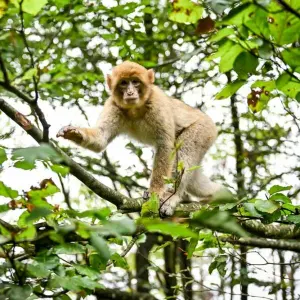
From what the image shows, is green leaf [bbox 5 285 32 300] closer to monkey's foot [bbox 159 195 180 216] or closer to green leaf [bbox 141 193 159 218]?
green leaf [bbox 141 193 159 218]

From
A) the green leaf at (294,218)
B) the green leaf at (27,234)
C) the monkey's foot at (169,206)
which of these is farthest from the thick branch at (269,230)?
the green leaf at (27,234)

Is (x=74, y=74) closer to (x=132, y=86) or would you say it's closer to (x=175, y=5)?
(x=132, y=86)

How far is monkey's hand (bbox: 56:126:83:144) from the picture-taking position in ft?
17.1

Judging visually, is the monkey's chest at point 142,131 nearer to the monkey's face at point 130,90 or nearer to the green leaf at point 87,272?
the monkey's face at point 130,90

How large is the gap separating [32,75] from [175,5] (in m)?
0.87

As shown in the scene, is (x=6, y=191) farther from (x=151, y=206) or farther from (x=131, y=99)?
(x=131, y=99)

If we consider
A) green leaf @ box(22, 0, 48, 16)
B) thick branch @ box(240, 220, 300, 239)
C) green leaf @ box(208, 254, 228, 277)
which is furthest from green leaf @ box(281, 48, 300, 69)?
thick branch @ box(240, 220, 300, 239)

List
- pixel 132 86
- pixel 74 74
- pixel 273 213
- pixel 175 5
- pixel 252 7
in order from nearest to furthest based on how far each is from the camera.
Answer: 1. pixel 252 7
2. pixel 175 5
3. pixel 273 213
4. pixel 132 86
5. pixel 74 74

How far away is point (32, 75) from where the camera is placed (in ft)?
9.89

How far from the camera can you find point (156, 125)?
731 cm

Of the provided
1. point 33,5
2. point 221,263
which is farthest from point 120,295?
point 33,5

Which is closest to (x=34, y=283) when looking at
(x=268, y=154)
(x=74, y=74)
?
(x=74, y=74)

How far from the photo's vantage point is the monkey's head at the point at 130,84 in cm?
710

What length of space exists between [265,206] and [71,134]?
267cm
